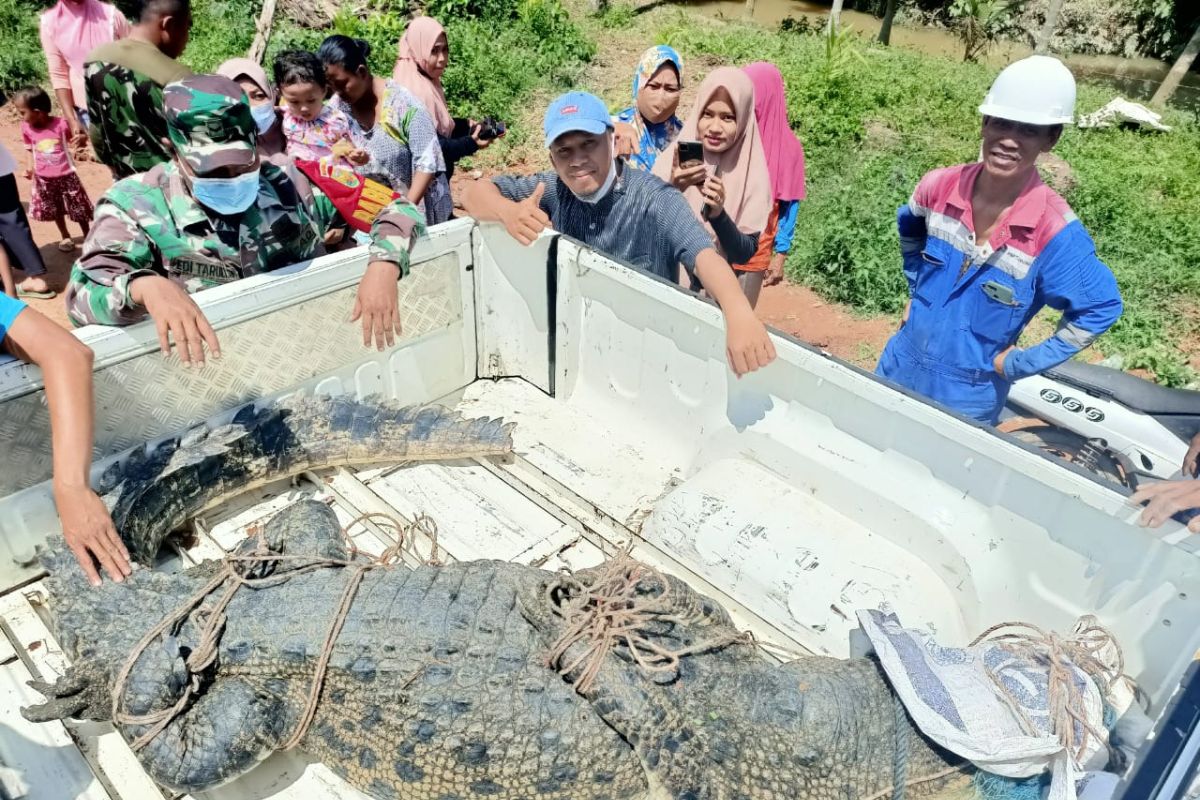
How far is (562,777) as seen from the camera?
1958 mm

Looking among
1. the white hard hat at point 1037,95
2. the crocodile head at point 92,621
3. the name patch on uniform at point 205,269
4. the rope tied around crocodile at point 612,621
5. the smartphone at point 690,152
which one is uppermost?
the white hard hat at point 1037,95

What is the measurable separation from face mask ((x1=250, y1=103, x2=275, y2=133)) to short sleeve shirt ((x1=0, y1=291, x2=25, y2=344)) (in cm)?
207

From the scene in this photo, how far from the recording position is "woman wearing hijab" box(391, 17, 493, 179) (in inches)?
183

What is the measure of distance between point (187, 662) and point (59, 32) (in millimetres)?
4988

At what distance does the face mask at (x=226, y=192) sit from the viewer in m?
2.47

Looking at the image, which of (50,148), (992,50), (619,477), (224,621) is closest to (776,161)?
(619,477)

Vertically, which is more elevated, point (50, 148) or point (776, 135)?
point (776, 135)

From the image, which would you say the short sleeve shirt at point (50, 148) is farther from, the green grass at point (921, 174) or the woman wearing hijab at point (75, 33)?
the green grass at point (921, 174)

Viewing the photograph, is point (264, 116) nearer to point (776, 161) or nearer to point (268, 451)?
point (268, 451)

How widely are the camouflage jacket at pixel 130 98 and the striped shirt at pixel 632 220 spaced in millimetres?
1398

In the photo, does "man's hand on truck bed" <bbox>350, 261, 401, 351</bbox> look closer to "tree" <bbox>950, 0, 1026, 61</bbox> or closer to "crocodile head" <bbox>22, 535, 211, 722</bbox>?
"crocodile head" <bbox>22, 535, 211, 722</bbox>

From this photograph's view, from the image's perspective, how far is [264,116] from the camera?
3.84 metres

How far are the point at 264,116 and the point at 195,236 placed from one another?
151 centimetres

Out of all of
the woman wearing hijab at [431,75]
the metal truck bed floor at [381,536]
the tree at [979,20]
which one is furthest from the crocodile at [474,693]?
the tree at [979,20]
